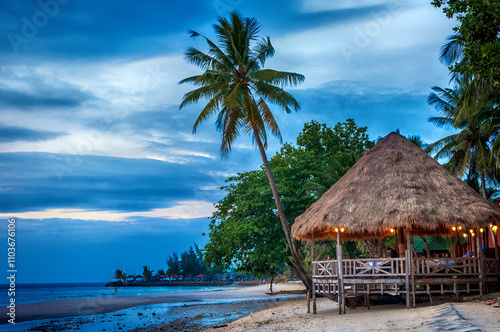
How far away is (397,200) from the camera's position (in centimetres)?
1339

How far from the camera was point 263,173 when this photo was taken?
24203 millimetres

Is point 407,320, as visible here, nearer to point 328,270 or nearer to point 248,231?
point 328,270

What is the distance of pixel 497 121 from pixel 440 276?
8098 millimetres

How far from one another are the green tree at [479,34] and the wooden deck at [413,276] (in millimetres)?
5388

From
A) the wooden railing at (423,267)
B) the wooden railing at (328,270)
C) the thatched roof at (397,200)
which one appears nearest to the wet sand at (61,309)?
the wooden railing at (328,270)

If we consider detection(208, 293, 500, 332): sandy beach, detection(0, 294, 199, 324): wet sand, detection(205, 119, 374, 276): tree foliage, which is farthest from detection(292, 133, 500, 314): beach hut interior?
detection(0, 294, 199, 324): wet sand

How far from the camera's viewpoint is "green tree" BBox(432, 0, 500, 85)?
10914mm

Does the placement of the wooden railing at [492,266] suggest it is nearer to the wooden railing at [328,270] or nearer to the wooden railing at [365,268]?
the wooden railing at [365,268]

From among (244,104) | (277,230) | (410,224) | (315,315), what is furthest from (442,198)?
(277,230)

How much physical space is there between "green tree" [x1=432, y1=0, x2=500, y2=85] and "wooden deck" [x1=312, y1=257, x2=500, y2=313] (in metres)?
5.39

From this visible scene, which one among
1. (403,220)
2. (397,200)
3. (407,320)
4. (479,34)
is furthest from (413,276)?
(479,34)

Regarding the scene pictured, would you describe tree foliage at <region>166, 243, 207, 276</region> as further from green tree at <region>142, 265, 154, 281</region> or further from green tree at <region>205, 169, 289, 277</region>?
green tree at <region>205, 169, 289, 277</region>

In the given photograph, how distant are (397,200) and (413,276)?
218 centimetres

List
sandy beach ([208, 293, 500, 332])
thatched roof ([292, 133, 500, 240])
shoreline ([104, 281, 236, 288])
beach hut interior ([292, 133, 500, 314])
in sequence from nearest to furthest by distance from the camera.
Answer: sandy beach ([208, 293, 500, 332]), thatched roof ([292, 133, 500, 240]), beach hut interior ([292, 133, 500, 314]), shoreline ([104, 281, 236, 288])
